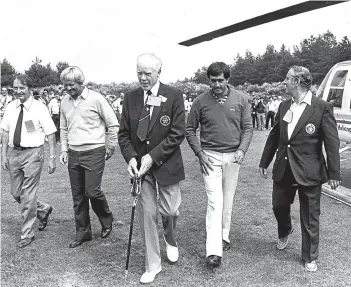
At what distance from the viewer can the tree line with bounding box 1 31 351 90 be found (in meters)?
66.8

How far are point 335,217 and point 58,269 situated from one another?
385 cm

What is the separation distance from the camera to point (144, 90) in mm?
4000

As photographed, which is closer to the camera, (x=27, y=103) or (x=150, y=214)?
(x=150, y=214)

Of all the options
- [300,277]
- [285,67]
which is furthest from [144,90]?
[285,67]

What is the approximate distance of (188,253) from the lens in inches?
181

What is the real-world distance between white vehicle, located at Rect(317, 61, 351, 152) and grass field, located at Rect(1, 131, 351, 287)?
278cm

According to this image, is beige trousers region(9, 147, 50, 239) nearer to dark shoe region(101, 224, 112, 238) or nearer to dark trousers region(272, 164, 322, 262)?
dark shoe region(101, 224, 112, 238)

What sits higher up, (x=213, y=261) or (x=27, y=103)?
(x=27, y=103)

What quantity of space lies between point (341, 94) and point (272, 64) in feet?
285

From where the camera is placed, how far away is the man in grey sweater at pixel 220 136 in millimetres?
4355

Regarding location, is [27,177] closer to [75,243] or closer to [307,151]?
[75,243]

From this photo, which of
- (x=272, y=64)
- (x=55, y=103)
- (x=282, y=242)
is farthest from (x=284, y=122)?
(x=272, y=64)

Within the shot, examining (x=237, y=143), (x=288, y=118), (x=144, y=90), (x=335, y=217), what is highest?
(x=144, y=90)

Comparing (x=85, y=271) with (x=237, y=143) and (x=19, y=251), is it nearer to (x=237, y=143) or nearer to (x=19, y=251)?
(x=19, y=251)
